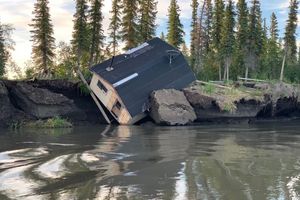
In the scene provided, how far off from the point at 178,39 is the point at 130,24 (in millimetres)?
10830

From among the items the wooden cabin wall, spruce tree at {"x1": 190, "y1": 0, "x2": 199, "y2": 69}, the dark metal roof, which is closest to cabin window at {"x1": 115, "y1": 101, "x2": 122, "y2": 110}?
the wooden cabin wall

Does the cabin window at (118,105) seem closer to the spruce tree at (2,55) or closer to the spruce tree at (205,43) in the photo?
the spruce tree at (2,55)

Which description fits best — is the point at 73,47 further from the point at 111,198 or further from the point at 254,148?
the point at 111,198

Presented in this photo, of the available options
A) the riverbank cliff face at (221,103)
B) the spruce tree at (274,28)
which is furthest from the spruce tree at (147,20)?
the spruce tree at (274,28)

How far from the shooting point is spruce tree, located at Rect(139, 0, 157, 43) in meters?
54.0

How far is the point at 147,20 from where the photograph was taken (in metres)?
54.8

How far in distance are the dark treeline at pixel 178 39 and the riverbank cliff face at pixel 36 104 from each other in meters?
5.88

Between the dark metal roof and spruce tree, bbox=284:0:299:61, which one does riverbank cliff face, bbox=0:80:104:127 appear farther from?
spruce tree, bbox=284:0:299:61

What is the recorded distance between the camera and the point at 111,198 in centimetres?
814

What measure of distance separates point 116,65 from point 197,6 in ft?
118

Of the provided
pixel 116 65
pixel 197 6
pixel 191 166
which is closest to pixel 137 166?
pixel 191 166

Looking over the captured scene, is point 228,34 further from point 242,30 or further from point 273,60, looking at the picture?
point 273,60

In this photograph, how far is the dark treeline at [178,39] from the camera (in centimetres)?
4650

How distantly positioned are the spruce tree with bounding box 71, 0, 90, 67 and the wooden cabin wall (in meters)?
14.3
